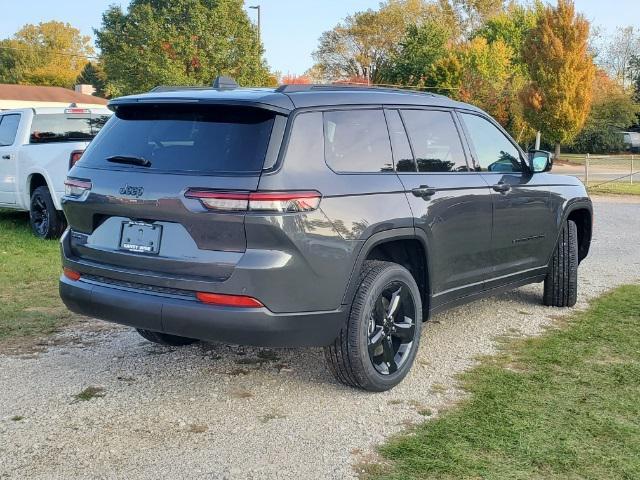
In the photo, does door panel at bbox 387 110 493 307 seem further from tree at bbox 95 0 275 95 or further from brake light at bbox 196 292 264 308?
tree at bbox 95 0 275 95

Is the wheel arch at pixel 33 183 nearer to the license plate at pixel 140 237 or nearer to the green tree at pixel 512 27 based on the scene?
the license plate at pixel 140 237

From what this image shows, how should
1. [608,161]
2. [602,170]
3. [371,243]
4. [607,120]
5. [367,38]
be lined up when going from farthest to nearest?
[367,38] < [607,120] < [608,161] < [602,170] < [371,243]

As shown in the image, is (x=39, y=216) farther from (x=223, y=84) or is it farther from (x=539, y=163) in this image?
(x=539, y=163)

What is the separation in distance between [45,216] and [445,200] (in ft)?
23.5

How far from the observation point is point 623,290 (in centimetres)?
715

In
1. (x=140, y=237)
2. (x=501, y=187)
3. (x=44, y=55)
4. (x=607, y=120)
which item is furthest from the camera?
(x=44, y=55)

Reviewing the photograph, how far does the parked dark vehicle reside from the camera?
370 centimetres

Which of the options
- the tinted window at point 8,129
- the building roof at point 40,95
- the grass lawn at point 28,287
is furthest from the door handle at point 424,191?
the building roof at point 40,95

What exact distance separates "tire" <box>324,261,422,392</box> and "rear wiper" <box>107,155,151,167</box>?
138 cm

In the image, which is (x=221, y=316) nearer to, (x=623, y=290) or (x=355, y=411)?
(x=355, y=411)

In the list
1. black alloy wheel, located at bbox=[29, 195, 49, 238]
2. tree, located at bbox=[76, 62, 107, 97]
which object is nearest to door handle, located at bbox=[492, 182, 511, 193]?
black alloy wheel, located at bbox=[29, 195, 49, 238]

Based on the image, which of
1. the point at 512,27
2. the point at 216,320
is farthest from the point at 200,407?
the point at 512,27

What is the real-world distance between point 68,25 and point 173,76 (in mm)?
58409

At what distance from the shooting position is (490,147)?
18.4 ft
